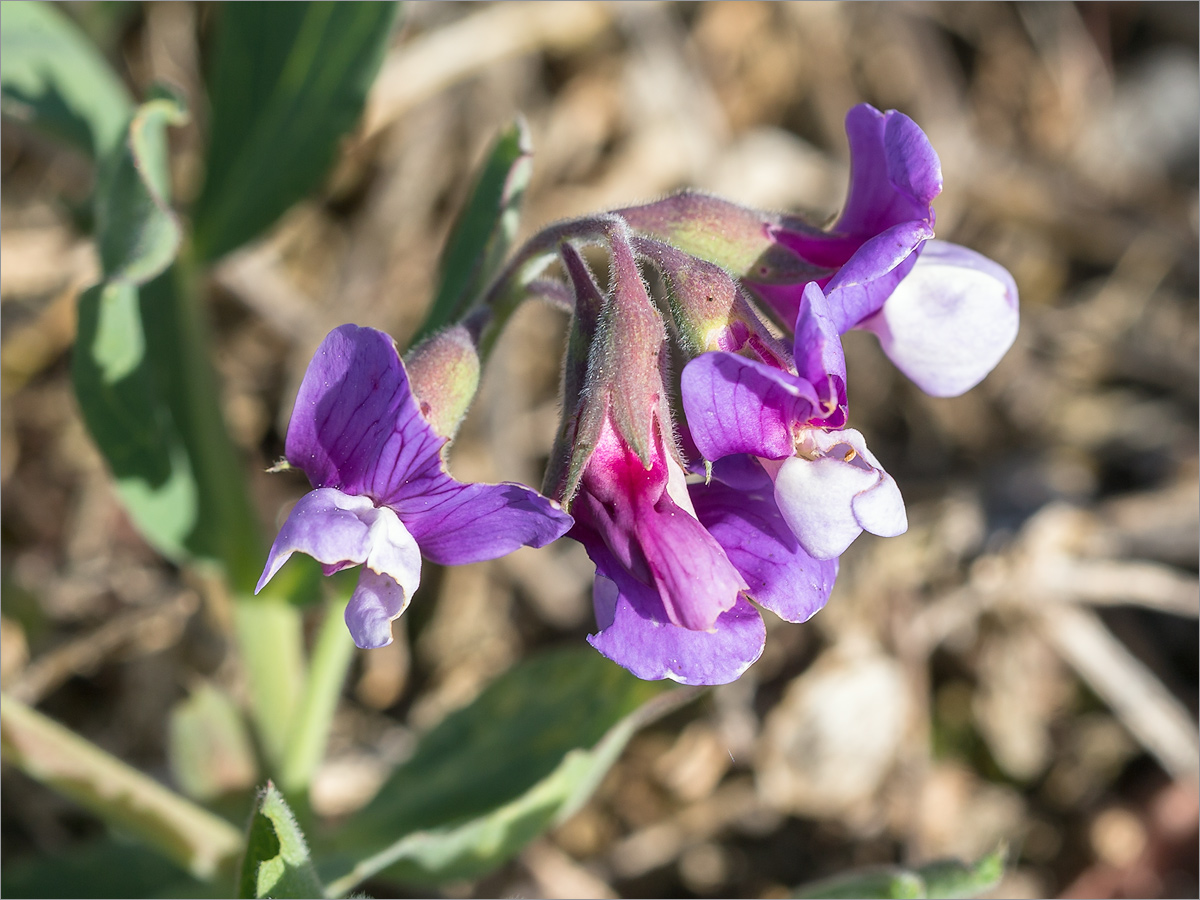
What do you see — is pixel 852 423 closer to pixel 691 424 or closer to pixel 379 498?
pixel 691 424

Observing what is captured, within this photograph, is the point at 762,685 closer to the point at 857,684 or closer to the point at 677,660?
the point at 857,684

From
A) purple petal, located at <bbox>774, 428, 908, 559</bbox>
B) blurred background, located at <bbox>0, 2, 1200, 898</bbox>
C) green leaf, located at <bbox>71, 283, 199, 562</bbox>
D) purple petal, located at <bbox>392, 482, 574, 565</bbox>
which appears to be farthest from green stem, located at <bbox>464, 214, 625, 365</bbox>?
blurred background, located at <bbox>0, 2, 1200, 898</bbox>

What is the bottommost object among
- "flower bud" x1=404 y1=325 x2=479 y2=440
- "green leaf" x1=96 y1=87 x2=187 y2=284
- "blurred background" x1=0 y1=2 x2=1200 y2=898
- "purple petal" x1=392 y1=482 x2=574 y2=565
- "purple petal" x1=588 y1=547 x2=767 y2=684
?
"blurred background" x1=0 y1=2 x2=1200 y2=898

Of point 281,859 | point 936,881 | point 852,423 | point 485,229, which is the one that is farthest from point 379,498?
point 852,423

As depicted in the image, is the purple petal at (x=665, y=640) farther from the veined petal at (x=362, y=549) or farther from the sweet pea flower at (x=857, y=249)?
the sweet pea flower at (x=857, y=249)

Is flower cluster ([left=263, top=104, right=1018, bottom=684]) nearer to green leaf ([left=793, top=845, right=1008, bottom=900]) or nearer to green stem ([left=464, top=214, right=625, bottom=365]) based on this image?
green stem ([left=464, top=214, right=625, bottom=365])

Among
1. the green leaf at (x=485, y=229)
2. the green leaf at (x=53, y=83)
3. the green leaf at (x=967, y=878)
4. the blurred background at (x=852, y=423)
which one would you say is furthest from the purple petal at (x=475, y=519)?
the green leaf at (x=53, y=83)
